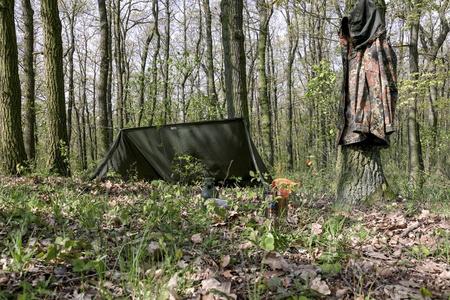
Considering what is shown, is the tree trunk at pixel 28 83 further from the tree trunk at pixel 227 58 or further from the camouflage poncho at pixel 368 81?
the camouflage poncho at pixel 368 81

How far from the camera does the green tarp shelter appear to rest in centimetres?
568

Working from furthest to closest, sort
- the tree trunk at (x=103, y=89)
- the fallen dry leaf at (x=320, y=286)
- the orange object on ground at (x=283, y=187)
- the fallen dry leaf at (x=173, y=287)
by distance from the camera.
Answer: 1. the tree trunk at (x=103, y=89)
2. the orange object on ground at (x=283, y=187)
3. the fallen dry leaf at (x=320, y=286)
4. the fallen dry leaf at (x=173, y=287)

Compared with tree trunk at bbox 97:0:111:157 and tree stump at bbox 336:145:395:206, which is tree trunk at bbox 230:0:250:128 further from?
tree trunk at bbox 97:0:111:157

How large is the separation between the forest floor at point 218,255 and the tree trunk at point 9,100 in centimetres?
292

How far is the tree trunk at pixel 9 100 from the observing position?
5543 mm

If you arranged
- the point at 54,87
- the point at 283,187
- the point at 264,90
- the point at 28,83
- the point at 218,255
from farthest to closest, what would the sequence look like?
the point at 28,83, the point at 264,90, the point at 54,87, the point at 283,187, the point at 218,255

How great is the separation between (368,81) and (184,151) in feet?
11.5

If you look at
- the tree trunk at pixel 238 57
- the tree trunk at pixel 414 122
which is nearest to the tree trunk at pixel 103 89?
the tree trunk at pixel 238 57

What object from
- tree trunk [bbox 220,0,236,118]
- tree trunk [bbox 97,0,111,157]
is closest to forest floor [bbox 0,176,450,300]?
tree trunk [bbox 220,0,236,118]

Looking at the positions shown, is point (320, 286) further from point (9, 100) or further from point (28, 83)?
point (28, 83)

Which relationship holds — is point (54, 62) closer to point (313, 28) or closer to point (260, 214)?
point (260, 214)

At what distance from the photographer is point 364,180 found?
355cm

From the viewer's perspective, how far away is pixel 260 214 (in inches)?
107

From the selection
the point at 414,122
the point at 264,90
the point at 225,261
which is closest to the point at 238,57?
the point at 264,90
